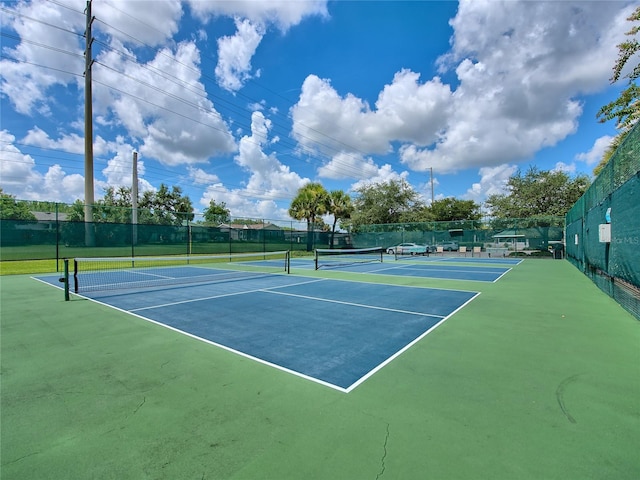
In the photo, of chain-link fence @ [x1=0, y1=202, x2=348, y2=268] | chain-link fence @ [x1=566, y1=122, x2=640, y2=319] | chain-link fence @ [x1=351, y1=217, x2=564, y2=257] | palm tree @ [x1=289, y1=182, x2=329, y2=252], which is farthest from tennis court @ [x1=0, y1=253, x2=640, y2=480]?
palm tree @ [x1=289, y1=182, x2=329, y2=252]

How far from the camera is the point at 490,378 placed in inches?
146

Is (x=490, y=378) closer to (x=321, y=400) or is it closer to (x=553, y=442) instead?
(x=553, y=442)

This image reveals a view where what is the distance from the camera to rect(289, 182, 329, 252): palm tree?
32.0 m

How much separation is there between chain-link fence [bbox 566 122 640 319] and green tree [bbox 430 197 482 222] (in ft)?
161

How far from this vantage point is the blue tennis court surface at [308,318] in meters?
4.35

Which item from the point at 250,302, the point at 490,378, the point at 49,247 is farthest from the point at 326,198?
the point at 490,378

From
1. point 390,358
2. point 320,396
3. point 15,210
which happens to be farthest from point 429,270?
point 15,210

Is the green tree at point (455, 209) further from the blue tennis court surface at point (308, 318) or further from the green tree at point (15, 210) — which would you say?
the green tree at point (15, 210)

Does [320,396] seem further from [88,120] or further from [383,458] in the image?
[88,120]

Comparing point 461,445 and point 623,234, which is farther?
point 623,234

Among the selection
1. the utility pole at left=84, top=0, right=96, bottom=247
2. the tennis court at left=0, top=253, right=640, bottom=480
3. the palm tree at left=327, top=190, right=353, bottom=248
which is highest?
the utility pole at left=84, top=0, right=96, bottom=247

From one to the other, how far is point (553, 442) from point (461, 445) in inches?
29.2

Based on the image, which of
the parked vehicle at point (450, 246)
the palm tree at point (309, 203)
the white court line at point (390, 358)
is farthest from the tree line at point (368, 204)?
the white court line at point (390, 358)

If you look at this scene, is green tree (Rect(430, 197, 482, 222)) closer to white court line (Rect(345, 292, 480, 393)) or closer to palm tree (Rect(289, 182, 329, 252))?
palm tree (Rect(289, 182, 329, 252))
